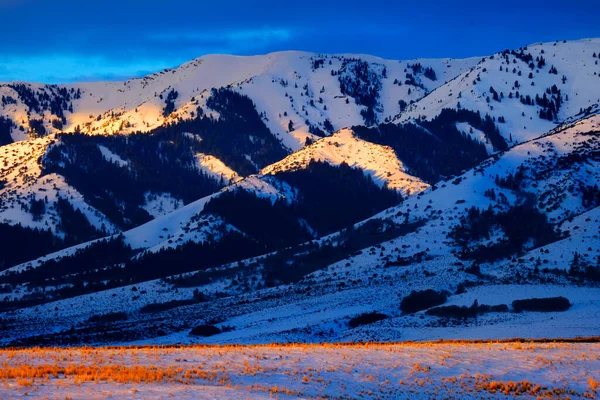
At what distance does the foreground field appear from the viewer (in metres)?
31.7

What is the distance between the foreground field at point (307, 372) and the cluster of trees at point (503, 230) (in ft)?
199

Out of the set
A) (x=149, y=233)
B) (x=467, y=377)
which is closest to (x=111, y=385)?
(x=467, y=377)

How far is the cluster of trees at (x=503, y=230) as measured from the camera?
351ft

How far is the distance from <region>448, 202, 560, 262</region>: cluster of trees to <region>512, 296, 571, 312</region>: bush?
29.2 m

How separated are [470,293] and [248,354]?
45.5m

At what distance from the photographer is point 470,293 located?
83438 millimetres

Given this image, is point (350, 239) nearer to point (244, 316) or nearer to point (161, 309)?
point (161, 309)

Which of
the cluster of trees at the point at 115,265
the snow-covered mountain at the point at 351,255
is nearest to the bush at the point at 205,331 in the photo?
the snow-covered mountain at the point at 351,255

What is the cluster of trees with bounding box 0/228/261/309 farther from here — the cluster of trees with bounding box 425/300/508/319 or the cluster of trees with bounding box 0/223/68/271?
the cluster of trees with bounding box 425/300/508/319

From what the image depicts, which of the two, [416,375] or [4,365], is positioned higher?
[4,365]

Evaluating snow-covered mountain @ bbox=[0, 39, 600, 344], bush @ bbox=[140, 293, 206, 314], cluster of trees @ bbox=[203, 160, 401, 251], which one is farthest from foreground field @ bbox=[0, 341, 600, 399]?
cluster of trees @ bbox=[203, 160, 401, 251]

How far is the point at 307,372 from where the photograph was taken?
37.8m

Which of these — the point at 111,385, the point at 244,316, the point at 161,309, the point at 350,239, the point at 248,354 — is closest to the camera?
the point at 111,385

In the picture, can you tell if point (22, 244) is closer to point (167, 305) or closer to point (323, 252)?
point (323, 252)
